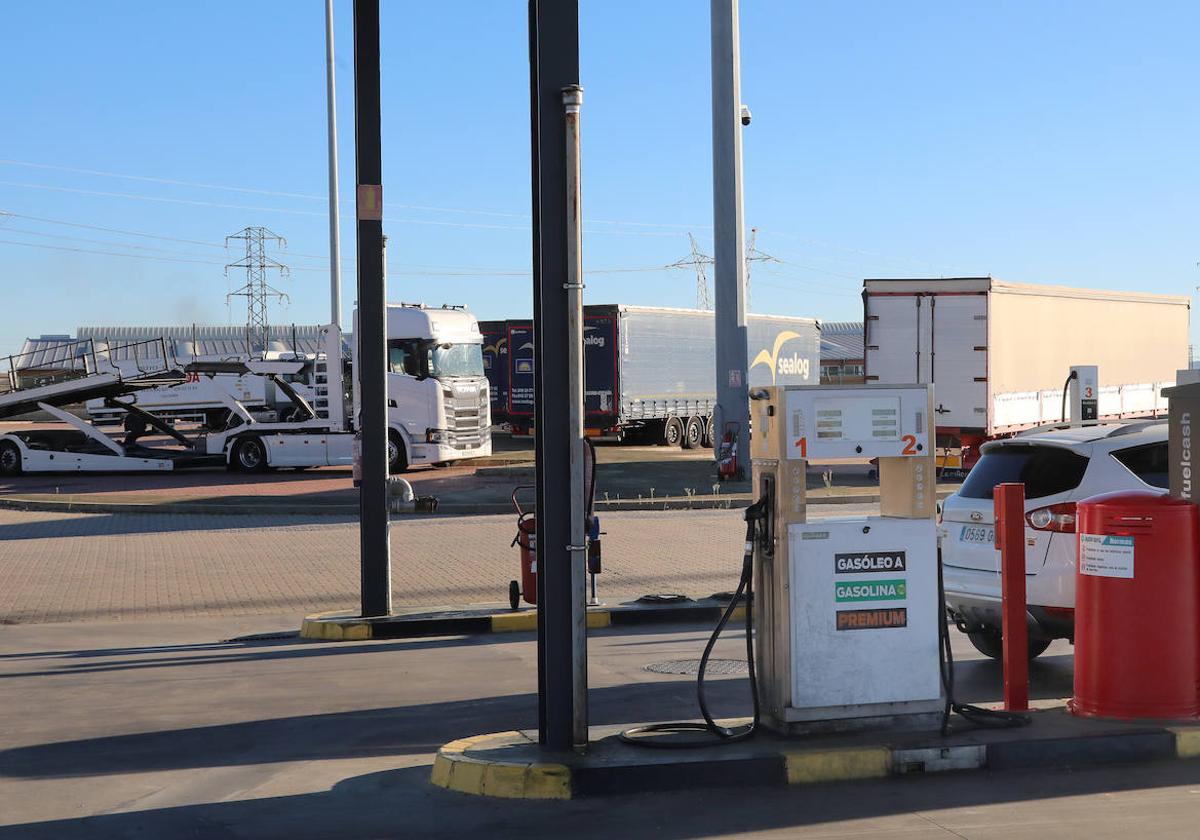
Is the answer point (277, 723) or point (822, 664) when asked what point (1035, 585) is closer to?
point (822, 664)

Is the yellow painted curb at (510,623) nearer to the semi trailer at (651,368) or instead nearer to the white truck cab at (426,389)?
the white truck cab at (426,389)

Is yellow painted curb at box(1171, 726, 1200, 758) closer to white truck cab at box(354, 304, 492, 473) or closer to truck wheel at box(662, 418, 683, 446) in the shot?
white truck cab at box(354, 304, 492, 473)

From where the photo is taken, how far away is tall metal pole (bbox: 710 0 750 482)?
27.0 m

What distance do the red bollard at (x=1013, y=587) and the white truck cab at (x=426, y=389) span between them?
24.5 meters

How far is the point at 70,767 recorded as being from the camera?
761 centimetres

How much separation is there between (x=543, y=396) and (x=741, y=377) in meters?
20.7

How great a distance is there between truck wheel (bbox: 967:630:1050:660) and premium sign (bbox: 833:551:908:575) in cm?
332

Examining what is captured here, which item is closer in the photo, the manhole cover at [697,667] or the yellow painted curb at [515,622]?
the manhole cover at [697,667]

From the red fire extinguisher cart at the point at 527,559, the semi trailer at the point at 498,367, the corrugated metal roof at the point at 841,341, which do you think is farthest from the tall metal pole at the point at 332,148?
the corrugated metal roof at the point at 841,341

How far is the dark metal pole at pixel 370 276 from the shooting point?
38.6ft

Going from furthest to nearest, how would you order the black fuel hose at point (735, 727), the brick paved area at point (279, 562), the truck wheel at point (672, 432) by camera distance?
1. the truck wheel at point (672, 432)
2. the brick paved area at point (279, 562)
3. the black fuel hose at point (735, 727)

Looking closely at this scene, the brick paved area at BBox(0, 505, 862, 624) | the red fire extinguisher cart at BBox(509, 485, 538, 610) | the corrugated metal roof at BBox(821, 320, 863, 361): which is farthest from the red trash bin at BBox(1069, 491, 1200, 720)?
the corrugated metal roof at BBox(821, 320, 863, 361)

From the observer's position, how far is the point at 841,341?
116 m

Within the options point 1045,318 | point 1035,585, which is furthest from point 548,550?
point 1045,318
